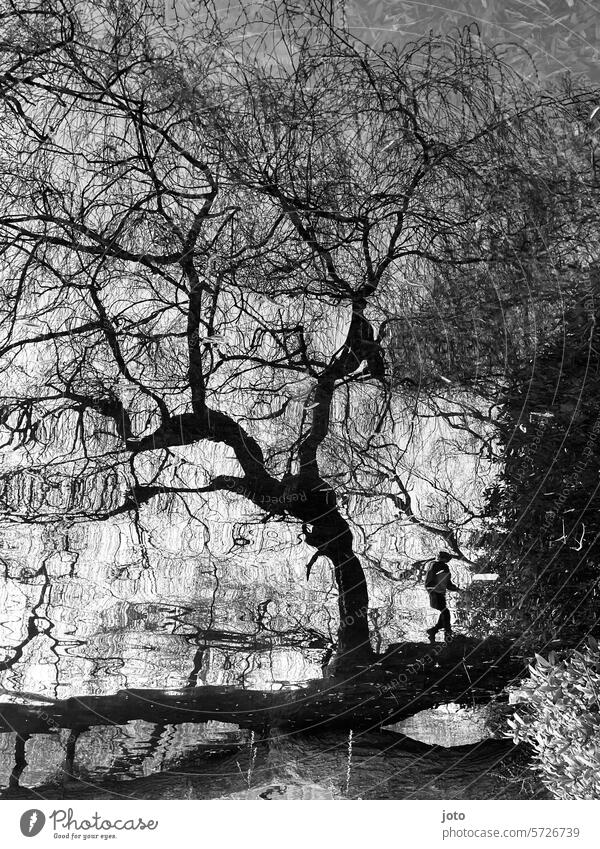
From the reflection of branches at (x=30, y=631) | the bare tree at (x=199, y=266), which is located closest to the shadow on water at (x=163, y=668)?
the reflection of branches at (x=30, y=631)

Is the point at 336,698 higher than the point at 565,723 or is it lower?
higher

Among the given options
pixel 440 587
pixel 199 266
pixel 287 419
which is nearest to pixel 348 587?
pixel 440 587

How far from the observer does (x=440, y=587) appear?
2.09 meters

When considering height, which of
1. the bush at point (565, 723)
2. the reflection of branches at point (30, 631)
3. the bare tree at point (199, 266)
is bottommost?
the bush at point (565, 723)

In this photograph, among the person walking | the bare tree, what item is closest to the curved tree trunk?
the bare tree

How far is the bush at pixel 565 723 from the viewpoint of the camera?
1871mm

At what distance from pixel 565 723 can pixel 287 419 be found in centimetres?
120

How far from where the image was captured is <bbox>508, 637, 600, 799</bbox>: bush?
187cm

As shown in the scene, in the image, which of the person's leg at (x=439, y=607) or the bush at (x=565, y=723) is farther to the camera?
the person's leg at (x=439, y=607)

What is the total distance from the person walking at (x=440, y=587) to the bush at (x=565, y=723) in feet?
0.99
